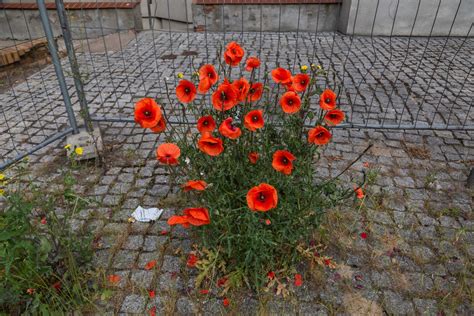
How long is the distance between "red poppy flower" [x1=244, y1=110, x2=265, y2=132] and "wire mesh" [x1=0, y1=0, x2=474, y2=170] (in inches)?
29.8

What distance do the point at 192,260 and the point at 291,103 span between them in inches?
45.0

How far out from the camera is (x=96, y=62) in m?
6.19

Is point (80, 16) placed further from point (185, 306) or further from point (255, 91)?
point (185, 306)

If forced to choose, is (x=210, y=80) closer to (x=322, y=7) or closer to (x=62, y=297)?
(x=62, y=297)

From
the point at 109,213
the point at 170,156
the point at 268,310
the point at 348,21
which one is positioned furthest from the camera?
the point at 348,21

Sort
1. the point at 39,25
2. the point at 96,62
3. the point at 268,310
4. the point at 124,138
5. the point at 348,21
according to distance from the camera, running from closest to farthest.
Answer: the point at 268,310 < the point at 124,138 < the point at 96,62 < the point at 348,21 < the point at 39,25

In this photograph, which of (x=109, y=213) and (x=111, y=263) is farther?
(x=109, y=213)

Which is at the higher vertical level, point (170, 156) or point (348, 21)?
point (170, 156)

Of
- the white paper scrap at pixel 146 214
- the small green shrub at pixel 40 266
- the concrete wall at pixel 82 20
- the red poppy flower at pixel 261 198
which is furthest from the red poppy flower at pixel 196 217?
the concrete wall at pixel 82 20

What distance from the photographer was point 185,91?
72.6 inches

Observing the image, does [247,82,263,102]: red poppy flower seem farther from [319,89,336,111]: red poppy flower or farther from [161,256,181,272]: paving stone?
[161,256,181,272]: paving stone

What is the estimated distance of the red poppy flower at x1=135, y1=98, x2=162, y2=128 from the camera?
5.62 feet

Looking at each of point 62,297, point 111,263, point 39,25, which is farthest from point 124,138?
point 39,25

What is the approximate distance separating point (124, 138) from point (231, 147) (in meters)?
2.05
